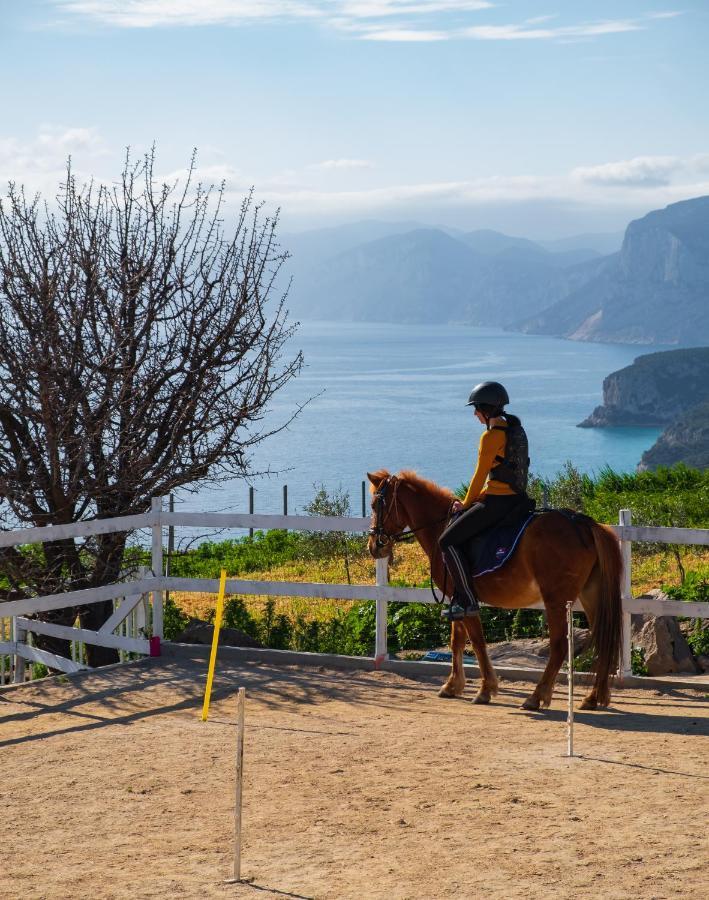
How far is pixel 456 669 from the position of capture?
35.3 ft

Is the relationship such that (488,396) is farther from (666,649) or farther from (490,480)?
(666,649)

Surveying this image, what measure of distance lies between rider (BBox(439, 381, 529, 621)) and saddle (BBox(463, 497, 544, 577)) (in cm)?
6

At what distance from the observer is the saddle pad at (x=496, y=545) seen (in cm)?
1014

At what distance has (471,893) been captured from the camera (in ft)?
19.5

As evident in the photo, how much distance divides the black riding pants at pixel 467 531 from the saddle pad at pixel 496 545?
0.07 metres

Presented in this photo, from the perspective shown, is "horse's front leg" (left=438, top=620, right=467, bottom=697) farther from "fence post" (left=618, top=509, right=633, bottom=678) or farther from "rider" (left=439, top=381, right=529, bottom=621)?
Result: "fence post" (left=618, top=509, right=633, bottom=678)

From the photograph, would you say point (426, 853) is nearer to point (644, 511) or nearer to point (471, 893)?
point (471, 893)

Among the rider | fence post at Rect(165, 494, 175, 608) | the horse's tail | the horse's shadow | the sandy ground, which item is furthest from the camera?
fence post at Rect(165, 494, 175, 608)

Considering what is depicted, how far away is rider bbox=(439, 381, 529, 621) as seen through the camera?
10.1 meters

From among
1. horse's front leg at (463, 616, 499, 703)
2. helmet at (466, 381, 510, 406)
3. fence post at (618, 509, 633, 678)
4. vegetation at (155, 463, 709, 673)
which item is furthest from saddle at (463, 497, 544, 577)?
vegetation at (155, 463, 709, 673)

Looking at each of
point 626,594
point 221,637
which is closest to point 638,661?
point 626,594

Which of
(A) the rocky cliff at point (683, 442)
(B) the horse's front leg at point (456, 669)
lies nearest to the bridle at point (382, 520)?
(B) the horse's front leg at point (456, 669)

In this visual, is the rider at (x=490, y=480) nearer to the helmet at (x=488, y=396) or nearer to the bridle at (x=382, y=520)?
the helmet at (x=488, y=396)

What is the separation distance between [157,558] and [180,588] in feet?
1.53
